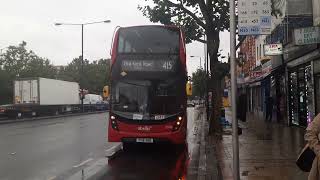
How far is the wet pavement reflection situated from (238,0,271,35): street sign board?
4.06 m

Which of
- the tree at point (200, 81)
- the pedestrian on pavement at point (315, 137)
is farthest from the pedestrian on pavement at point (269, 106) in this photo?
the tree at point (200, 81)

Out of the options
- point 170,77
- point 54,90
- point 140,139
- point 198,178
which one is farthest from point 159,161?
point 54,90

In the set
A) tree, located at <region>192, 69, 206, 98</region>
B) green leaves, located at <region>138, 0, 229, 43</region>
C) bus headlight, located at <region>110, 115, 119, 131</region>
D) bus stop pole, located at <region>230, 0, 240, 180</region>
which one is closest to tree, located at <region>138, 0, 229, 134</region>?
green leaves, located at <region>138, 0, 229, 43</region>

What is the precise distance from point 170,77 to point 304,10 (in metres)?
7.78

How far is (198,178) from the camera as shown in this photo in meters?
11.4

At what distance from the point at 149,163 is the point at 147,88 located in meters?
2.72

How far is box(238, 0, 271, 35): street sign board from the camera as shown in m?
8.98

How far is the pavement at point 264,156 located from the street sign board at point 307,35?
3166mm

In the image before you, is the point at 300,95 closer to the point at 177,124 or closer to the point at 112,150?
the point at 177,124

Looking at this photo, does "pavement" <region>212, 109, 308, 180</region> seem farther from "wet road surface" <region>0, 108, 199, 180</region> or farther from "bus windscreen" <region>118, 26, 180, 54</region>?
"bus windscreen" <region>118, 26, 180, 54</region>

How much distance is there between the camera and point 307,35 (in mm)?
17766

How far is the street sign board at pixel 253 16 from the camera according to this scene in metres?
8.98

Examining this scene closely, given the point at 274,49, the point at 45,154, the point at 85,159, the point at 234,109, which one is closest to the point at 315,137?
the point at 234,109

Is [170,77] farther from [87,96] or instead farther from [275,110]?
[87,96]
